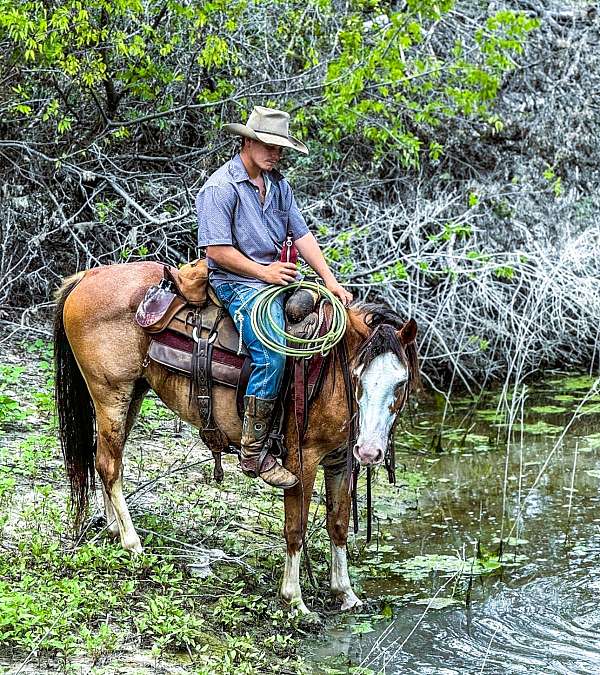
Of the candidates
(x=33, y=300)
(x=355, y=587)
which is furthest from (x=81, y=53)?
(x=355, y=587)

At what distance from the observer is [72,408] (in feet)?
19.2

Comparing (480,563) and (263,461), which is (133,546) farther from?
(480,563)

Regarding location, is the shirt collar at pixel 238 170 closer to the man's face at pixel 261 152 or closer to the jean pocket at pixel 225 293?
the man's face at pixel 261 152

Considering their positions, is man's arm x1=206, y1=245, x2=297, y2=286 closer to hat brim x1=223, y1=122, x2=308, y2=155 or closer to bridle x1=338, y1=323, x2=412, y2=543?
bridle x1=338, y1=323, x2=412, y2=543

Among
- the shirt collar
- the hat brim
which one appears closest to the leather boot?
the shirt collar

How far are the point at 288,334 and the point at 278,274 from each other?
33 centimetres

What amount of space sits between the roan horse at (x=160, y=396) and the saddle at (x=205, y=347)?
2.9 inches

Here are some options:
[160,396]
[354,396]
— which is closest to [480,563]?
[354,396]

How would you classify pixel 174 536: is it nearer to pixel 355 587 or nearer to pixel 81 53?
pixel 355 587

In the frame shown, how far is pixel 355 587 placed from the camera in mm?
5633

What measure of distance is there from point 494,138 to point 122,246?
196 inches

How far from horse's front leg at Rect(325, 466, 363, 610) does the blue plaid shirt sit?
1.29 metres

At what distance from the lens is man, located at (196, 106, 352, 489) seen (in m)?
4.96

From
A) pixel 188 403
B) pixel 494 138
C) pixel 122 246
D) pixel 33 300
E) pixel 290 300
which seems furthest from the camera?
pixel 494 138
